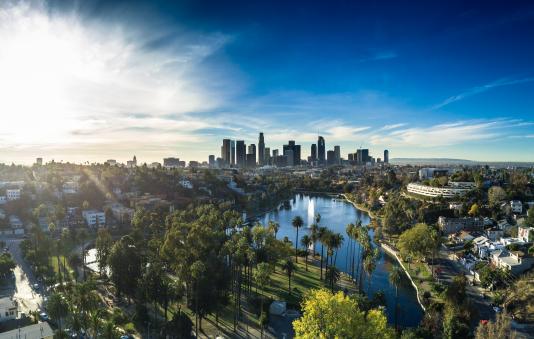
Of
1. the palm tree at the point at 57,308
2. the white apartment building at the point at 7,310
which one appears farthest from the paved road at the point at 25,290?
the palm tree at the point at 57,308

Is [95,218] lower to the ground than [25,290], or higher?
higher

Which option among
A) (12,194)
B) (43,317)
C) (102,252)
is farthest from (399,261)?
(12,194)

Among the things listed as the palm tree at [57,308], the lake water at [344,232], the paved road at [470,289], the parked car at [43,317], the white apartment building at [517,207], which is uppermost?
the white apartment building at [517,207]

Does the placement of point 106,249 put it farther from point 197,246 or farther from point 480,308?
point 480,308

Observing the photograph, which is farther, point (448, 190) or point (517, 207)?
point (448, 190)

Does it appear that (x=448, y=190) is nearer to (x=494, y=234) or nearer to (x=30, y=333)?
(x=494, y=234)

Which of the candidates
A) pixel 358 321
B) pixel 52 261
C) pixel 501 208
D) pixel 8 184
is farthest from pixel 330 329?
pixel 8 184

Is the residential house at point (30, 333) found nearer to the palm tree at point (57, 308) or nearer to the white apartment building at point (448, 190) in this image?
the palm tree at point (57, 308)
